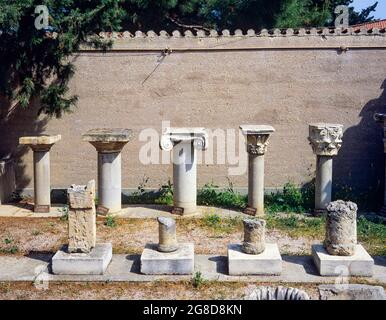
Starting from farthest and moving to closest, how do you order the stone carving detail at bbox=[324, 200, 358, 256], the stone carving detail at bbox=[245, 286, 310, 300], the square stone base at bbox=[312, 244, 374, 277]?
1. the stone carving detail at bbox=[324, 200, 358, 256]
2. the square stone base at bbox=[312, 244, 374, 277]
3. the stone carving detail at bbox=[245, 286, 310, 300]

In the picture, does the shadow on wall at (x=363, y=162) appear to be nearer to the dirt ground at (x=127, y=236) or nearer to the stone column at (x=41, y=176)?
the dirt ground at (x=127, y=236)

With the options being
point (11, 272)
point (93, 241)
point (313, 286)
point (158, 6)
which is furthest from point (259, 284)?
point (158, 6)

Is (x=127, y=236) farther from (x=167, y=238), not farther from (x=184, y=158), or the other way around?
(x=184, y=158)

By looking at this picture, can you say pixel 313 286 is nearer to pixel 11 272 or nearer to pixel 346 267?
pixel 346 267

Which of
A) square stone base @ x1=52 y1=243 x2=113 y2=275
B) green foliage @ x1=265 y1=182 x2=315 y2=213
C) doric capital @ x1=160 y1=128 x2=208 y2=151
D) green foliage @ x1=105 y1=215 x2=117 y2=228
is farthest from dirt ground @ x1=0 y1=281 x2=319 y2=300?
green foliage @ x1=265 y1=182 x2=315 y2=213

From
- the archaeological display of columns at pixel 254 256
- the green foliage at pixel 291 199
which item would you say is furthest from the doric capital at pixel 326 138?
the archaeological display of columns at pixel 254 256

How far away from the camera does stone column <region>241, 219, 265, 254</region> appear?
26.1 ft

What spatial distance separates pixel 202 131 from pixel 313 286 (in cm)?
448

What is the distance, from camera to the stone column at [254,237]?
313 inches

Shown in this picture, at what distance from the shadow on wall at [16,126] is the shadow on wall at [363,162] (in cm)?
722

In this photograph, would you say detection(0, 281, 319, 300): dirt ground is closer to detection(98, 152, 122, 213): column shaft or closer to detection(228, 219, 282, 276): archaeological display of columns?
detection(228, 219, 282, 276): archaeological display of columns

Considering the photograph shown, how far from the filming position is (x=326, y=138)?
Answer: 36.3 feet

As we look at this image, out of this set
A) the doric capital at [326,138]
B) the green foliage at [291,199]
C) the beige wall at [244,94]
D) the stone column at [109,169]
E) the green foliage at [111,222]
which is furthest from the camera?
the beige wall at [244,94]

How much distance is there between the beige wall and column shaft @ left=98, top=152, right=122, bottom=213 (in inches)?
67.6
